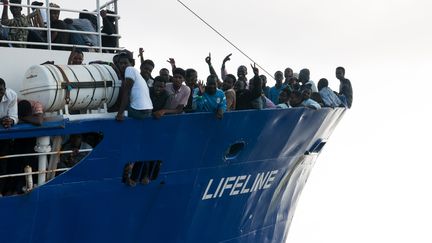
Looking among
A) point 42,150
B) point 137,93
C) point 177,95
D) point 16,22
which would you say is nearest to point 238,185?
point 177,95

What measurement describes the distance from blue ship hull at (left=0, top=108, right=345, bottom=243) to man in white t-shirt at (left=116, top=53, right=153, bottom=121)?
187mm

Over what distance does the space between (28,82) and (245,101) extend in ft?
13.3

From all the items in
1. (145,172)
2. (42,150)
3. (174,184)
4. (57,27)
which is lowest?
(174,184)

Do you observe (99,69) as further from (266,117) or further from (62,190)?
(266,117)

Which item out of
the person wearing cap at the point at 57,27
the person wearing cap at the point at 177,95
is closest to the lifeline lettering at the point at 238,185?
the person wearing cap at the point at 177,95

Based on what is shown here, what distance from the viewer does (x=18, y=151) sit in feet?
34.2

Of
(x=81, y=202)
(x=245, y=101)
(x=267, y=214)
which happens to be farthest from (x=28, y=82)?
(x=267, y=214)

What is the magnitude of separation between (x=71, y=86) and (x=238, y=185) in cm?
452

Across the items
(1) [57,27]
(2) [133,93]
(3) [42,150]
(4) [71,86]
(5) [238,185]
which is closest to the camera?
(3) [42,150]

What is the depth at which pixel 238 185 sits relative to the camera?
1417 cm

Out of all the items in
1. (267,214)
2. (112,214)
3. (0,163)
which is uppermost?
(0,163)

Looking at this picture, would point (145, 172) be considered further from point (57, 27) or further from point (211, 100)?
point (57, 27)

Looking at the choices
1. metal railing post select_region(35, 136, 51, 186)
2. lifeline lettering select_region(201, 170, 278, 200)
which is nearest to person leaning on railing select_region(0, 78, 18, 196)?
metal railing post select_region(35, 136, 51, 186)

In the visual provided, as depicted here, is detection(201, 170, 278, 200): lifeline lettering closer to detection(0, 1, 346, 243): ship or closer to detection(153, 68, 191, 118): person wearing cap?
detection(0, 1, 346, 243): ship
